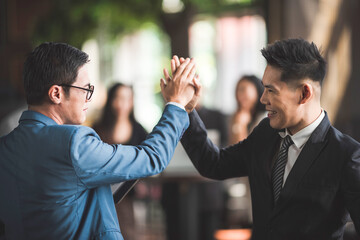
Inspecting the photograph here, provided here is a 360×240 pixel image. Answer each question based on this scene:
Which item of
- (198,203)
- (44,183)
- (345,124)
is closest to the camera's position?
(44,183)

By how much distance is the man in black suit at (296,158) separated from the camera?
1.22 meters

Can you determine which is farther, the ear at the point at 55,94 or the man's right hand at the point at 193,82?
the man's right hand at the point at 193,82

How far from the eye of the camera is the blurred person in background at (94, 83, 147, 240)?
3.36 metres

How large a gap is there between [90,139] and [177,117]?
11.3 inches

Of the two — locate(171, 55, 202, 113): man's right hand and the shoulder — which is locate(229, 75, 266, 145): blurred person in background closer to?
locate(171, 55, 202, 113): man's right hand

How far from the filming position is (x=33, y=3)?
7.27m

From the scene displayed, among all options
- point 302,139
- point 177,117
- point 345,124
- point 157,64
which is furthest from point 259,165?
point 157,64

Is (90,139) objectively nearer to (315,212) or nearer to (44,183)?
(44,183)

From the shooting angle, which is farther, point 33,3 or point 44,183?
point 33,3

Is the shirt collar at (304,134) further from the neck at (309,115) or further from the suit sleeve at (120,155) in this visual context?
the suit sleeve at (120,155)

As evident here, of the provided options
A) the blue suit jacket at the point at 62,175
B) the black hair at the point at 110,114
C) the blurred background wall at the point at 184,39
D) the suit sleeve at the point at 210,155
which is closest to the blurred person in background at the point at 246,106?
the blurred background wall at the point at 184,39

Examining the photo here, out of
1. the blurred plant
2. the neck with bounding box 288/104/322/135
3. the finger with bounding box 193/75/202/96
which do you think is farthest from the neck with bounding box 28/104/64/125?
the blurred plant

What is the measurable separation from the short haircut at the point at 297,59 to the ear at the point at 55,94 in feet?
2.19

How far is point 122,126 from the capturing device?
3414mm
